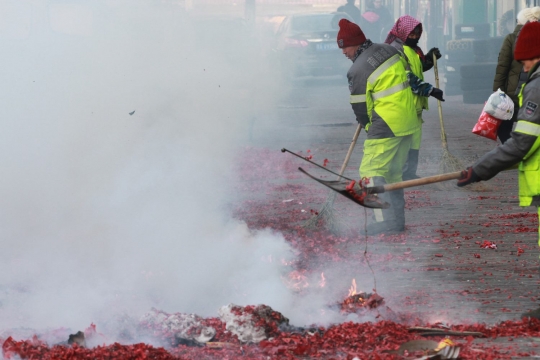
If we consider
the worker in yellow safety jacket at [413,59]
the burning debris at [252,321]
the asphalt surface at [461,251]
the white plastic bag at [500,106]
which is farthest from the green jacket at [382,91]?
the burning debris at [252,321]

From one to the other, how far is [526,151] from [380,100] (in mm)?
2398

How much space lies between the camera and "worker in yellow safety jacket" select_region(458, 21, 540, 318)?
481cm

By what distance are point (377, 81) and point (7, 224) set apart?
315cm

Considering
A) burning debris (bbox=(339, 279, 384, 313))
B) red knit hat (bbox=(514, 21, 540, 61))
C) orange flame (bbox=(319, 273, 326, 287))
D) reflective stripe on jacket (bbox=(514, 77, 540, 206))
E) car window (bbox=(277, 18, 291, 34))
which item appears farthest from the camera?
car window (bbox=(277, 18, 291, 34))

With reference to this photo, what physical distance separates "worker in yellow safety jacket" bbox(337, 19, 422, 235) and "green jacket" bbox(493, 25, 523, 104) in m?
1.53

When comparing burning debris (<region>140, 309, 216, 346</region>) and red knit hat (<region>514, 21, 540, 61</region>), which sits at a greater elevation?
red knit hat (<region>514, 21, 540, 61</region>)

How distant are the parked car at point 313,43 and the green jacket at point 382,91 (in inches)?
664

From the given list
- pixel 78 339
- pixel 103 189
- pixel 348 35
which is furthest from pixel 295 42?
pixel 78 339

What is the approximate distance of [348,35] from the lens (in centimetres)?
713

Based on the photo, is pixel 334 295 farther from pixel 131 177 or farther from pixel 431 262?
pixel 131 177

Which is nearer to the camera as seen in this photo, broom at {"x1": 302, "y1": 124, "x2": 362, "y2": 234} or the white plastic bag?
the white plastic bag

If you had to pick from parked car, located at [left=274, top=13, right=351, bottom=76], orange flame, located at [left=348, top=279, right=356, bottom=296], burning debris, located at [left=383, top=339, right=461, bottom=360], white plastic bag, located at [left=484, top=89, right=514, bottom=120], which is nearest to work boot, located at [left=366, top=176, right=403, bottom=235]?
orange flame, located at [left=348, top=279, right=356, bottom=296]

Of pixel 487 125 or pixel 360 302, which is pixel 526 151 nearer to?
pixel 487 125

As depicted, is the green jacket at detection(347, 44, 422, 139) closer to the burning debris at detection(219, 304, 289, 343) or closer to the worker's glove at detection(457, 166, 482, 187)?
the worker's glove at detection(457, 166, 482, 187)
